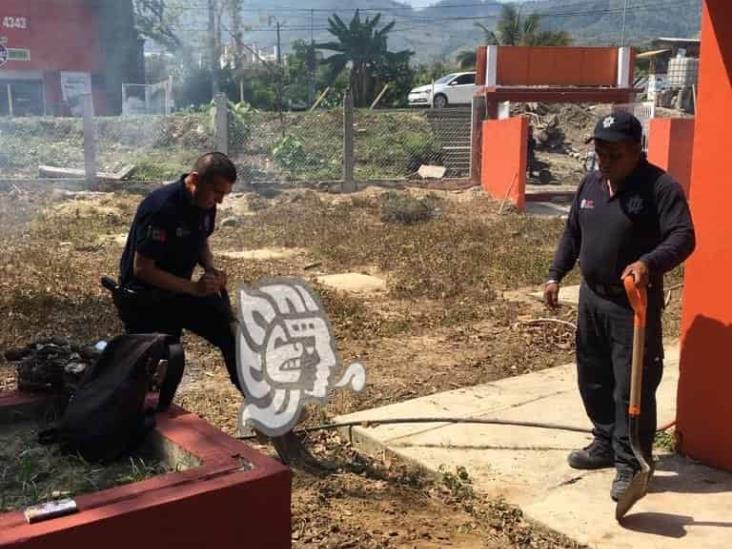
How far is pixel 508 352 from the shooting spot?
20.4ft

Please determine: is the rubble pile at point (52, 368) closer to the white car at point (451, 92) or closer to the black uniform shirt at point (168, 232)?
the black uniform shirt at point (168, 232)

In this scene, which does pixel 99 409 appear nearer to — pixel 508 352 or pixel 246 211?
pixel 508 352

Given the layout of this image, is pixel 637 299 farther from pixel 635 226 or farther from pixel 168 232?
pixel 168 232

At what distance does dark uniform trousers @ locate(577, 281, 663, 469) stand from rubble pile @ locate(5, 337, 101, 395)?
84.9 inches

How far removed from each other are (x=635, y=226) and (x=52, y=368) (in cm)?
246

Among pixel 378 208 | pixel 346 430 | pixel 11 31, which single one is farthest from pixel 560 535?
pixel 11 31

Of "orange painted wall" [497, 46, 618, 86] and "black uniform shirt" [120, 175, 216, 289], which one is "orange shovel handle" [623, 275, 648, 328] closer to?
"black uniform shirt" [120, 175, 216, 289]

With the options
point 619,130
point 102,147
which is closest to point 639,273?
point 619,130

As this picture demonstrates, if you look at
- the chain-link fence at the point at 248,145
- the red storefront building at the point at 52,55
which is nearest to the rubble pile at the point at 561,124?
the chain-link fence at the point at 248,145

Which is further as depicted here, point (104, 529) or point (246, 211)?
point (246, 211)

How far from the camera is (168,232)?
3.78m

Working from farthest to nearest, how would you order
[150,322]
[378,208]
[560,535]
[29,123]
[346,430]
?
[29,123] → [378,208] → [346,430] → [150,322] → [560,535]

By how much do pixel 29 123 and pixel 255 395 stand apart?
2066 cm

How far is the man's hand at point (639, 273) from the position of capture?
10.6ft
